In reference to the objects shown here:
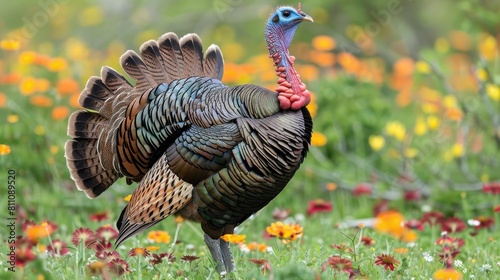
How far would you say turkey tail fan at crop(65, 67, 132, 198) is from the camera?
4.71 metres

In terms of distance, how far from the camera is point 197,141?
4.10m

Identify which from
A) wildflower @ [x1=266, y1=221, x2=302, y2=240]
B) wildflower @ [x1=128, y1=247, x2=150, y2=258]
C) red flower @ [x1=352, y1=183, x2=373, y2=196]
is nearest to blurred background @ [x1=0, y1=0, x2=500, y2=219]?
red flower @ [x1=352, y1=183, x2=373, y2=196]

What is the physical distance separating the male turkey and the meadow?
0.22 m

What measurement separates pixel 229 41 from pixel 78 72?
4679 millimetres

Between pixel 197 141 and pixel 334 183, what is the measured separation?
8.96 ft

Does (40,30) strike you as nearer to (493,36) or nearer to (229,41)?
(229,41)

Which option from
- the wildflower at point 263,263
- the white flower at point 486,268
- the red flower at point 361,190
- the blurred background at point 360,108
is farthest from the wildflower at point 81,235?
the red flower at point 361,190

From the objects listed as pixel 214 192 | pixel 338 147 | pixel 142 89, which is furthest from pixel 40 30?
pixel 214 192

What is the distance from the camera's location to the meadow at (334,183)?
4141 mm

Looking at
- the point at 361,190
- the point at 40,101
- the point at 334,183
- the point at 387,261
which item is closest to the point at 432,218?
the point at 361,190

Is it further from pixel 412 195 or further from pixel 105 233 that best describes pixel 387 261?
pixel 412 195

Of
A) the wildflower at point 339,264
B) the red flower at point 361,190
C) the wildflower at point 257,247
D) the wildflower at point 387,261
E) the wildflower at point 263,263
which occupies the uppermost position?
the wildflower at point 339,264

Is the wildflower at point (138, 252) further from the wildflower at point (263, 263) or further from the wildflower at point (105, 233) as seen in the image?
the wildflower at point (263, 263)

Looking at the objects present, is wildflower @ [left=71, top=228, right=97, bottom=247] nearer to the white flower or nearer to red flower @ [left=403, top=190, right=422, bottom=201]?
the white flower
